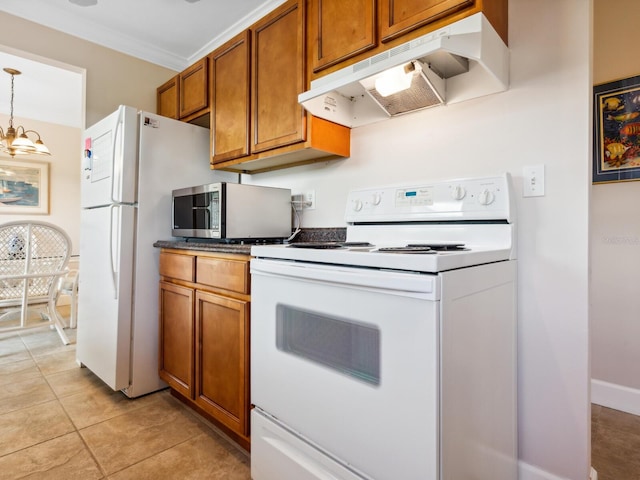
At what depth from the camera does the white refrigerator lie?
82.3 inches

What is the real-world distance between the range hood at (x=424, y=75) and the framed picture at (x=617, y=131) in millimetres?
1085

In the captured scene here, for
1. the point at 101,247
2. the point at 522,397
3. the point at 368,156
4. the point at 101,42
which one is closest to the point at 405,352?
the point at 522,397

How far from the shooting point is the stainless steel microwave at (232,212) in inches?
73.9

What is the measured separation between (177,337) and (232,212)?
78 cm

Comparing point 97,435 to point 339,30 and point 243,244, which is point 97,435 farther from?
point 339,30

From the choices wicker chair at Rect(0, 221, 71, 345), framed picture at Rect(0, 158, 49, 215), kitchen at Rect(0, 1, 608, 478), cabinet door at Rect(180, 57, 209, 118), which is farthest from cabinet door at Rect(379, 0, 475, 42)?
framed picture at Rect(0, 158, 49, 215)

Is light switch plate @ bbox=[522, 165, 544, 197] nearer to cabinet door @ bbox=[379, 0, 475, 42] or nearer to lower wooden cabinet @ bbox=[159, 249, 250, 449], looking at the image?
cabinet door @ bbox=[379, 0, 475, 42]

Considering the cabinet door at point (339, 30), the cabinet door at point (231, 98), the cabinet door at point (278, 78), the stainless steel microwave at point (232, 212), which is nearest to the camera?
the cabinet door at point (339, 30)

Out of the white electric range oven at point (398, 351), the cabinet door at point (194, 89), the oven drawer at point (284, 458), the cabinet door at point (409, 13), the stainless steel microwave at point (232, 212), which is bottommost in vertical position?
the oven drawer at point (284, 458)

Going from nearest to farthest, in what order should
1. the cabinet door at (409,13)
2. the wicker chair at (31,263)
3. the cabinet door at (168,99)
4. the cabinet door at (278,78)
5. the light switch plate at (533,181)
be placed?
1. the cabinet door at (409,13)
2. the light switch plate at (533,181)
3. the cabinet door at (278,78)
4. the cabinet door at (168,99)
5. the wicker chair at (31,263)

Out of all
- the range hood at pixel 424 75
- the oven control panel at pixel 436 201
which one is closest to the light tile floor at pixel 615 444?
the oven control panel at pixel 436 201

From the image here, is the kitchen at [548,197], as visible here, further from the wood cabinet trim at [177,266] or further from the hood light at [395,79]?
the wood cabinet trim at [177,266]

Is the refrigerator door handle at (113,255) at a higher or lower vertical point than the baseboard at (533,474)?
higher

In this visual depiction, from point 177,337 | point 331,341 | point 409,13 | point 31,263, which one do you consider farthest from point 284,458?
point 31,263
